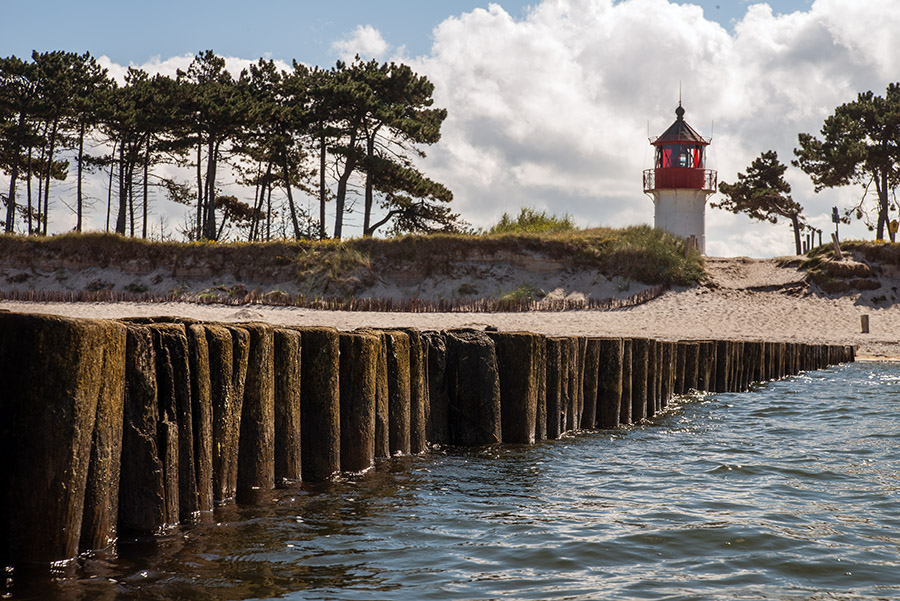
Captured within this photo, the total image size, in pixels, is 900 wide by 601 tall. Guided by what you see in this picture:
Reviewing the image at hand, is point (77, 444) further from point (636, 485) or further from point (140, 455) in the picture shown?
point (636, 485)

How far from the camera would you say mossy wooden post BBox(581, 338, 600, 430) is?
31.8 feet

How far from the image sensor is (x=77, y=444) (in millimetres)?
3729

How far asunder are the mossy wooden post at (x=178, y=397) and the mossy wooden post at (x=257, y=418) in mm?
678

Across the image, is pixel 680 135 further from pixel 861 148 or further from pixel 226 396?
pixel 226 396

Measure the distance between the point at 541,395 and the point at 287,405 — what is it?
3.45 m

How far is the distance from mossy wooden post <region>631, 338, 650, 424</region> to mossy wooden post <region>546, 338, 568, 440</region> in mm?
2248

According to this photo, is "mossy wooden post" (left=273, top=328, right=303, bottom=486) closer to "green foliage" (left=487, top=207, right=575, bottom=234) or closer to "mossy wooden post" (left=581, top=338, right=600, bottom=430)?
"mossy wooden post" (left=581, top=338, right=600, bottom=430)

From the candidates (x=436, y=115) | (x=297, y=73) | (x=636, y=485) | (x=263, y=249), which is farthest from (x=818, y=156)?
(x=636, y=485)

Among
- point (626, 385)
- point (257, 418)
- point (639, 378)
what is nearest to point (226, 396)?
point (257, 418)

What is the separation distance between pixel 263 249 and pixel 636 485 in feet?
84.2

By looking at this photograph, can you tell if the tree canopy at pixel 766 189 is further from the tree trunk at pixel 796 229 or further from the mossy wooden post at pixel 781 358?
the mossy wooden post at pixel 781 358

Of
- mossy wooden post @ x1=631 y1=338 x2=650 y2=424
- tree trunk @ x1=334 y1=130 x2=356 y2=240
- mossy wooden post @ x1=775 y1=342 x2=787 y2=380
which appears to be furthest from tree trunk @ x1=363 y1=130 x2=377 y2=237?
mossy wooden post @ x1=631 y1=338 x2=650 y2=424

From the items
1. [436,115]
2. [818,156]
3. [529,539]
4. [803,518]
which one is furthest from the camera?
[818,156]

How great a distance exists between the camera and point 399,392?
675 cm
